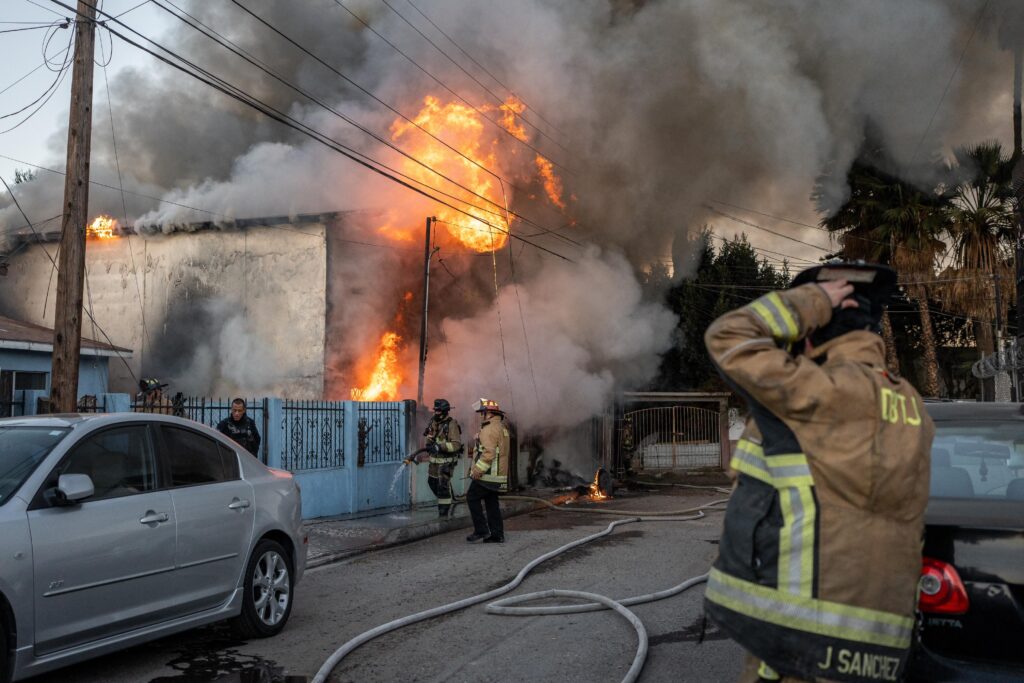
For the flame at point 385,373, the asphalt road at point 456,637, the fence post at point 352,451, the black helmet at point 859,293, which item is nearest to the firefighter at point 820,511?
the black helmet at point 859,293

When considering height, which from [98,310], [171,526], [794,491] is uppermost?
[98,310]

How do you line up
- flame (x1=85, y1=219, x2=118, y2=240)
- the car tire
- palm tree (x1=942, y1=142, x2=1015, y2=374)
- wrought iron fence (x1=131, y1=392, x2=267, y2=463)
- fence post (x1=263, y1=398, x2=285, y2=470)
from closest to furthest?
the car tire
wrought iron fence (x1=131, y1=392, x2=267, y2=463)
fence post (x1=263, y1=398, x2=285, y2=470)
flame (x1=85, y1=219, x2=118, y2=240)
palm tree (x1=942, y1=142, x2=1015, y2=374)

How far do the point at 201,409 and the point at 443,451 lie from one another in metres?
3.19

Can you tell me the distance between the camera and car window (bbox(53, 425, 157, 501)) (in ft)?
16.1

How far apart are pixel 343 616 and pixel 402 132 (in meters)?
14.0

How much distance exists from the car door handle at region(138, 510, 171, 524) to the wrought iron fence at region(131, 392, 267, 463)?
572cm

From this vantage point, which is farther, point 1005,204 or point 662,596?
point 1005,204

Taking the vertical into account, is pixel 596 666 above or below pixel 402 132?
below

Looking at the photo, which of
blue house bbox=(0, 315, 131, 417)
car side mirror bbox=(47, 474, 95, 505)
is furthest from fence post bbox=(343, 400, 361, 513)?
car side mirror bbox=(47, 474, 95, 505)

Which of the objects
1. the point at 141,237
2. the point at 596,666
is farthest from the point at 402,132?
the point at 596,666

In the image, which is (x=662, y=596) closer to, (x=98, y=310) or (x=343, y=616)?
(x=343, y=616)

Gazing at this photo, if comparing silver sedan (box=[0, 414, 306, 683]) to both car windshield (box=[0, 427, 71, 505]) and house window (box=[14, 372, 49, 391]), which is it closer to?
car windshield (box=[0, 427, 71, 505])

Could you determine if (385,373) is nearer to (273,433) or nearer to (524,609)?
(273,433)

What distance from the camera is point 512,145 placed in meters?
19.4
